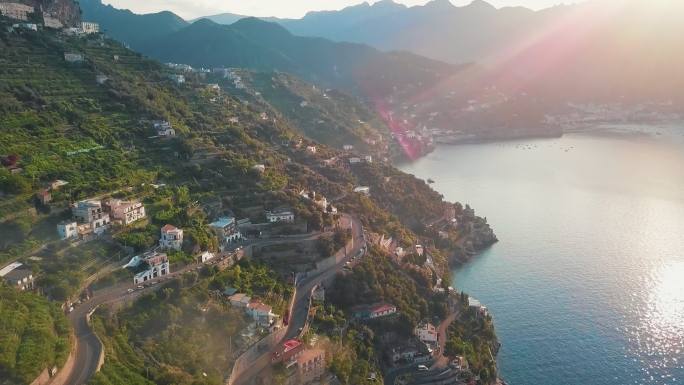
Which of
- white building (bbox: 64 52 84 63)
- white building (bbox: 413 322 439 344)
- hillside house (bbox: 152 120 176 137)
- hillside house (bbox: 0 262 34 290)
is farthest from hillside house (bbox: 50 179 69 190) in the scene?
white building (bbox: 64 52 84 63)

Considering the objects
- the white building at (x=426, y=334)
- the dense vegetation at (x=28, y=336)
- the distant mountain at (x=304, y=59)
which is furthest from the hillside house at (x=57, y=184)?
the distant mountain at (x=304, y=59)

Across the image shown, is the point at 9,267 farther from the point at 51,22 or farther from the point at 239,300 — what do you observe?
the point at 51,22

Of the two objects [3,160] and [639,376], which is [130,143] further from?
[639,376]

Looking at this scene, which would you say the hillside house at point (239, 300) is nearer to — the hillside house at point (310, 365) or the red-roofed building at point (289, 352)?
the red-roofed building at point (289, 352)

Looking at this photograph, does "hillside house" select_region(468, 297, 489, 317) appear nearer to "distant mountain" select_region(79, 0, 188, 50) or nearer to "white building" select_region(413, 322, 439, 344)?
"white building" select_region(413, 322, 439, 344)

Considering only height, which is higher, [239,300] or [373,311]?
[239,300]

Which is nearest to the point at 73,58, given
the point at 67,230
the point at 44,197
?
the point at 44,197

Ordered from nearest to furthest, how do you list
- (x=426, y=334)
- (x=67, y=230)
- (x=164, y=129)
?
(x=67, y=230) < (x=426, y=334) < (x=164, y=129)
